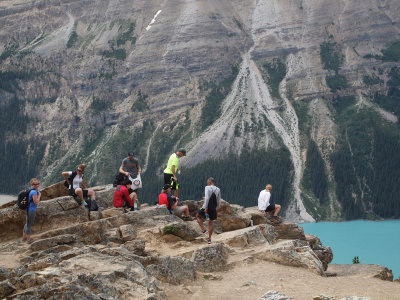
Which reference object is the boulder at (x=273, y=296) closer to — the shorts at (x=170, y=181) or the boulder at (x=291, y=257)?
the boulder at (x=291, y=257)

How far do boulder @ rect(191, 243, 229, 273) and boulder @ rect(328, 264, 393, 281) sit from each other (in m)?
8.10

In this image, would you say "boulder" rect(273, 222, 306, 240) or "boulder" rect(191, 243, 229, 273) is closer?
"boulder" rect(191, 243, 229, 273)

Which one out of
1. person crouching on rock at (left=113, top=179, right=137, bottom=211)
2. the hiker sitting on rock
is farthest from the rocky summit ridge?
person crouching on rock at (left=113, top=179, right=137, bottom=211)

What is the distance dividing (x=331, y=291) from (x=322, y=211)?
156248 mm

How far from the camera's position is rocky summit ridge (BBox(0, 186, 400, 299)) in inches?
876

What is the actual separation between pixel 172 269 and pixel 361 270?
14917mm

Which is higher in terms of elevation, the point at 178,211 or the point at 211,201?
the point at 211,201

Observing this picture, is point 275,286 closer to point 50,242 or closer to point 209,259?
point 209,259

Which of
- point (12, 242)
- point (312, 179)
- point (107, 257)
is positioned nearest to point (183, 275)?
point (107, 257)

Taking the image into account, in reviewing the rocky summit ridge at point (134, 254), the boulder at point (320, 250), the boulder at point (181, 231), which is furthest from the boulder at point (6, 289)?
the boulder at point (320, 250)

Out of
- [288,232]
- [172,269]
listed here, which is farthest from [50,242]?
[288,232]

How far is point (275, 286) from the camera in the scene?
2609 cm

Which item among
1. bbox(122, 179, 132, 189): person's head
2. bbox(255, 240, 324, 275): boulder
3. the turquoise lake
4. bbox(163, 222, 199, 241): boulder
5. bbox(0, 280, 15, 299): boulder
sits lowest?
the turquoise lake

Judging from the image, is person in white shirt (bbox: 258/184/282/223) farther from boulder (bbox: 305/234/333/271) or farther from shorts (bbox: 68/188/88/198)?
shorts (bbox: 68/188/88/198)
